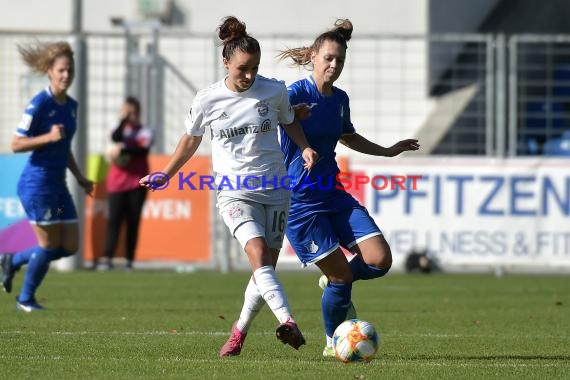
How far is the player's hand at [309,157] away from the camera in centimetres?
784

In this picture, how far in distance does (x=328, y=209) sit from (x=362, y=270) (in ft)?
1.47

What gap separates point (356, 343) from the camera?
786 centimetres

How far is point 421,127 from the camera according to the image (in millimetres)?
20156

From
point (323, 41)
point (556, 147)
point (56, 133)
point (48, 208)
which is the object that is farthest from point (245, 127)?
point (556, 147)

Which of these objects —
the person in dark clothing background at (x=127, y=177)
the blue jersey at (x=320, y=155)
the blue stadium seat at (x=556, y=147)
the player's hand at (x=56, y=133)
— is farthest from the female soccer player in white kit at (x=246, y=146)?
the blue stadium seat at (x=556, y=147)

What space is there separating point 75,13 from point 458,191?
5.75 m

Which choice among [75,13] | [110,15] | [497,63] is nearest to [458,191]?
[497,63]

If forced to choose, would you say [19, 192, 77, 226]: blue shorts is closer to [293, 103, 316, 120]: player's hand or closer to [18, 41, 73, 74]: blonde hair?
[18, 41, 73, 74]: blonde hair

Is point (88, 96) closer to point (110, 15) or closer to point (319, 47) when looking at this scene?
point (110, 15)

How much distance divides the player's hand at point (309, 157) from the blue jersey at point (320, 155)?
50 centimetres

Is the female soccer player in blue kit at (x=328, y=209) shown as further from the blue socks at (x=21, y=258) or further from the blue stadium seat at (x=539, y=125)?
the blue stadium seat at (x=539, y=125)

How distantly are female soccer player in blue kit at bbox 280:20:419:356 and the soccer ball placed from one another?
1.70 ft

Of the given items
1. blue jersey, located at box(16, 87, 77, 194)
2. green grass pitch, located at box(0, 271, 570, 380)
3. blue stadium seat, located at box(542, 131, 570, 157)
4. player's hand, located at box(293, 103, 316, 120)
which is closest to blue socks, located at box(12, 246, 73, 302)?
green grass pitch, located at box(0, 271, 570, 380)

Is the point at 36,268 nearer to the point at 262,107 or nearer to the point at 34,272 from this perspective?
the point at 34,272
